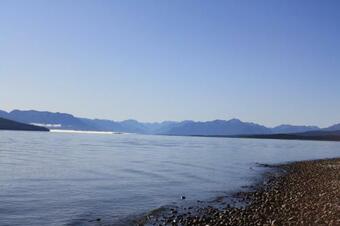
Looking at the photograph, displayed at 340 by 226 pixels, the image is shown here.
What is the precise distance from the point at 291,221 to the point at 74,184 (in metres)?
22.3

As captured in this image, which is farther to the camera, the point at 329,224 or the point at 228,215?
the point at 228,215

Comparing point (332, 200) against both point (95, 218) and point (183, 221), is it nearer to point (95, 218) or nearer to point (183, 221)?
point (183, 221)

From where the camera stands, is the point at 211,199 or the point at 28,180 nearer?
the point at 211,199

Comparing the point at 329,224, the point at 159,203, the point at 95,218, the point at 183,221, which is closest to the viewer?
the point at 329,224

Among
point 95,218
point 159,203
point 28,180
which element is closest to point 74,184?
point 28,180

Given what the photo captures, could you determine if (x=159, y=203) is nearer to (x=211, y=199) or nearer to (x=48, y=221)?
(x=211, y=199)

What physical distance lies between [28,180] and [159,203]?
1613 cm

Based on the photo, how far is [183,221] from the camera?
76.1 ft

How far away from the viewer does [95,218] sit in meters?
25.0

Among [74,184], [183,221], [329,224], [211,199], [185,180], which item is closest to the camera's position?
[329,224]

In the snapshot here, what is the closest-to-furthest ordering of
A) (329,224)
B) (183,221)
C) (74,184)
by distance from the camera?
(329,224) → (183,221) → (74,184)

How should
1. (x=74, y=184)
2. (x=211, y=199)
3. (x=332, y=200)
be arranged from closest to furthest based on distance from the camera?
(x=332, y=200) < (x=211, y=199) < (x=74, y=184)

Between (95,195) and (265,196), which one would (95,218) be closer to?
(95,195)

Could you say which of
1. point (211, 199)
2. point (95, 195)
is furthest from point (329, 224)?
point (95, 195)
